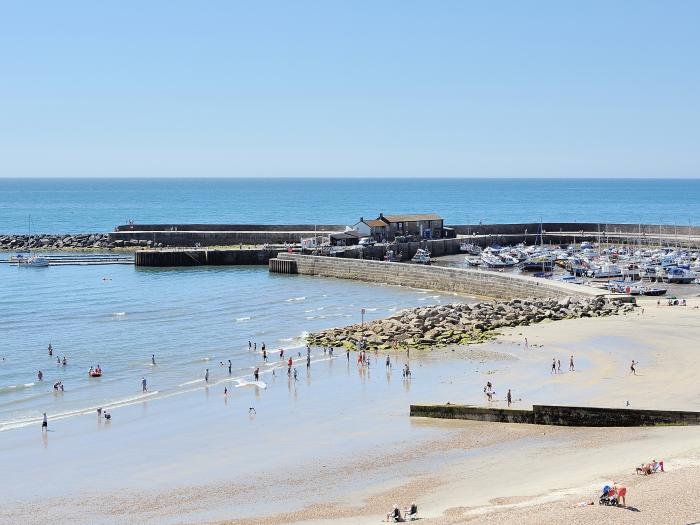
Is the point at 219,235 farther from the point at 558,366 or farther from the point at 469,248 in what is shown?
the point at 558,366

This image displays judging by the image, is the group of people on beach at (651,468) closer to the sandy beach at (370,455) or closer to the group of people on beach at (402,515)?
the sandy beach at (370,455)

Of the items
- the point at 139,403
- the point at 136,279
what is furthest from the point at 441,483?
the point at 136,279

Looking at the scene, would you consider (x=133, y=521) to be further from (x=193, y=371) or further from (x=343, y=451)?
(x=193, y=371)

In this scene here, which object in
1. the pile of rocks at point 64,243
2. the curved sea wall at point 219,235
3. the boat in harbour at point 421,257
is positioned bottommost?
the boat in harbour at point 421,257

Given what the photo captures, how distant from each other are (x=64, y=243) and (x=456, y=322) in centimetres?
6943

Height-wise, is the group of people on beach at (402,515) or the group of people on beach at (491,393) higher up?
the group of people on beach at (491,393)

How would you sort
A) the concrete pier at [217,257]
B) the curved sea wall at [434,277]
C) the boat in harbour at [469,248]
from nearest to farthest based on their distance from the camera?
the curved sea wall at [434,277], the concrete pier at [217,257], the boat in harbour at [469,248]

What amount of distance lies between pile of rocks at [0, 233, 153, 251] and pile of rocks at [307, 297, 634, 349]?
57434 mm

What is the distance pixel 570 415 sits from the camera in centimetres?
3188

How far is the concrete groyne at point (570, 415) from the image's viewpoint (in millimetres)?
30955

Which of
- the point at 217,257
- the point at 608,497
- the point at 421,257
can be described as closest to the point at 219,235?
the point at 217,257

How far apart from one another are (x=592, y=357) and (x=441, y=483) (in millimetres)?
17656

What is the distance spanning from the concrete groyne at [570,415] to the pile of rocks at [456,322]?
13.9m

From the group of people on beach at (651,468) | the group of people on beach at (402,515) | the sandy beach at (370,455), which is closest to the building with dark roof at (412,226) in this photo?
the sandy beach at (370,455)
